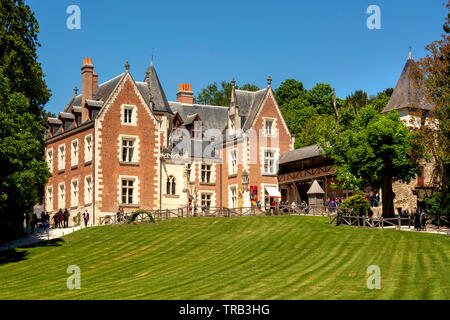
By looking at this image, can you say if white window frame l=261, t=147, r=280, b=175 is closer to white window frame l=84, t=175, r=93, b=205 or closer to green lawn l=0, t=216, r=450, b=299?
green lawn l=0, t=216, r=450, b=299

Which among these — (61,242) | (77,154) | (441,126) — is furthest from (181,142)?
(441,126)

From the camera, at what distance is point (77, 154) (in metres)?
60.7

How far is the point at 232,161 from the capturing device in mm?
67125

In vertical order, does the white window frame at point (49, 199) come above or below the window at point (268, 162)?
below

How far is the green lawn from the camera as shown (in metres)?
27.6

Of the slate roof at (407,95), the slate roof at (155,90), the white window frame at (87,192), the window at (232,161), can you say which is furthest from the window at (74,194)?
the slate roof at (407,95)

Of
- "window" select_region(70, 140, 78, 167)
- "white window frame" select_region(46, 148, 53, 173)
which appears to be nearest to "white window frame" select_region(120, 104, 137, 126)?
"window" select_region(70, 140, 78, 167)

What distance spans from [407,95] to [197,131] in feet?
66.4

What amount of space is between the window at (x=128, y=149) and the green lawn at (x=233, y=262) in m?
9.08

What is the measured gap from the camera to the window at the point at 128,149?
192 feet

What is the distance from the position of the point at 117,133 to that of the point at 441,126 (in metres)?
25.4

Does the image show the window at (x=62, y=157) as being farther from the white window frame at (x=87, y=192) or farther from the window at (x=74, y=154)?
the white window frame at (x=87, y=192)

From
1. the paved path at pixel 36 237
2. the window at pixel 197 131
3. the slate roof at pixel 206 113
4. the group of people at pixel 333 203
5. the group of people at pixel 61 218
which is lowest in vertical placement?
the paved path at pixel 36 237

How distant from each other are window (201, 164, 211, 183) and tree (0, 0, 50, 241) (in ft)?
64.7
